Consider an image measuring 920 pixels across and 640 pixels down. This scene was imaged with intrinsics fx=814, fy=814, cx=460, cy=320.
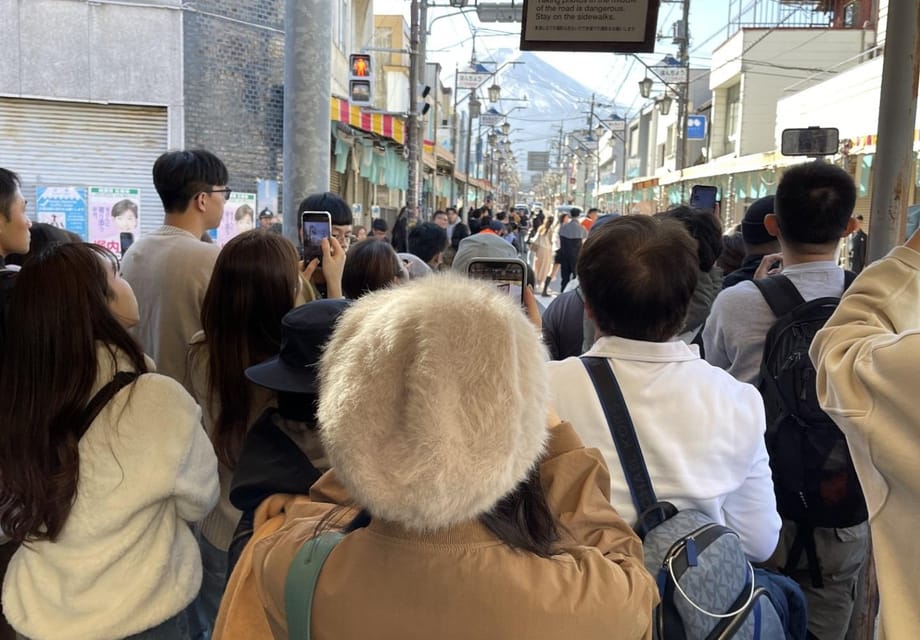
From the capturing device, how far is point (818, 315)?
2770mm

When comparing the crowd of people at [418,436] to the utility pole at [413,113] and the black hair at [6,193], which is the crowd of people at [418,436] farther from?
the utility pole at [413,113]

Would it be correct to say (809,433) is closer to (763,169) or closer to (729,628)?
(729,628)

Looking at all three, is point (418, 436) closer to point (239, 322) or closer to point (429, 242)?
point (239, 322)

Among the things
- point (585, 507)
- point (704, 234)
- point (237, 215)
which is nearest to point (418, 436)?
point (585, 507)

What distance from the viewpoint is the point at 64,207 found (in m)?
11.8

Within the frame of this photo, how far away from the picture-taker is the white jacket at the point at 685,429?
2.01 m

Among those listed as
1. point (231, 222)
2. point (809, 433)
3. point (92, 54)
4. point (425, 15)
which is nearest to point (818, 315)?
point (809, 433)

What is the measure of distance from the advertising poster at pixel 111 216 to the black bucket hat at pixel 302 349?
34.6 feet

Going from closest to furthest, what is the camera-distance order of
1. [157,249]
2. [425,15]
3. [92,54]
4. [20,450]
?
[20,450], [157,249], [92,54], [425,15]

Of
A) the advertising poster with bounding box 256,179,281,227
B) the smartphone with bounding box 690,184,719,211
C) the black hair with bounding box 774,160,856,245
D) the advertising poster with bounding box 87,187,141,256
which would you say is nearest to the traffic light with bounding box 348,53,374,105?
the advertising poster with bounding box 256,179,281,227

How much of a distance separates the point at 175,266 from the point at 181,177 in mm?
470

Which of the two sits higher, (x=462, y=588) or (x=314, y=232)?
(x=314, y=232)

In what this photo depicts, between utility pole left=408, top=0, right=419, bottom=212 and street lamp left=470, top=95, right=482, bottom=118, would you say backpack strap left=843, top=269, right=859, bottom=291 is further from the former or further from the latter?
street lamp left=470, top=95, right=482, bottom=118

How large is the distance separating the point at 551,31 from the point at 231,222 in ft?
31.2
